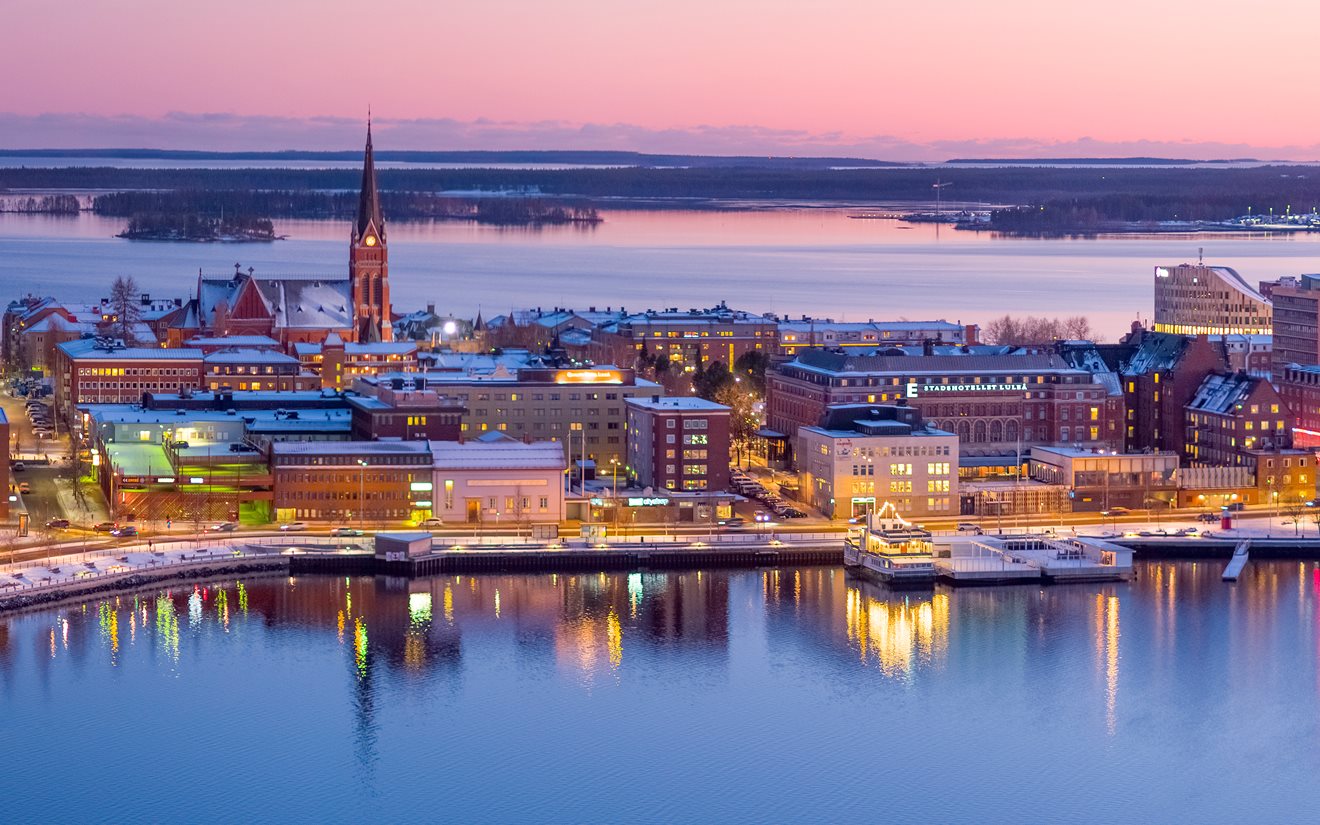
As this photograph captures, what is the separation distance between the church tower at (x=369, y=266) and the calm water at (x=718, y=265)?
15.7 metres

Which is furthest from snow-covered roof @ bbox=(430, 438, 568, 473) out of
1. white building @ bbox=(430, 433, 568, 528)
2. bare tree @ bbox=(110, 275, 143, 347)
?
bare tree @ bbox=(110, 275, 143, 347)

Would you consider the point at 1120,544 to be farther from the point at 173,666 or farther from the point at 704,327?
the point at 704,327

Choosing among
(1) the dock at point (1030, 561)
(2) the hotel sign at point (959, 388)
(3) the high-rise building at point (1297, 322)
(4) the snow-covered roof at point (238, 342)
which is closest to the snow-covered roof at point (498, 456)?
(1) the dock at point (1030, 561)

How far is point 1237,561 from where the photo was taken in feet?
100

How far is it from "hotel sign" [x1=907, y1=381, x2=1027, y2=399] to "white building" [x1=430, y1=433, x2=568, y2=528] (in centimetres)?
726

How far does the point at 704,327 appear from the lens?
5072cm

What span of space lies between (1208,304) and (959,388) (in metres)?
12.4

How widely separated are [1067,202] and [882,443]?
4079 inches

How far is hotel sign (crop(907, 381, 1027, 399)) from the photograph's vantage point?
122 ft

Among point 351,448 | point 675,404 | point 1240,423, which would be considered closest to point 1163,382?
point 1240,423

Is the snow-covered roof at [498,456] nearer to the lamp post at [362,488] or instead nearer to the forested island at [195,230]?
the lamp post at [362,488]

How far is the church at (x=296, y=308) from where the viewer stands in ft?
165

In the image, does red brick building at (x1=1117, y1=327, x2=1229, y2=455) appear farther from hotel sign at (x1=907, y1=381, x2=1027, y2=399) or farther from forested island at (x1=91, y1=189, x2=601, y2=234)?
forested island at (x1=91, y1=189, x2=601, y2=234)

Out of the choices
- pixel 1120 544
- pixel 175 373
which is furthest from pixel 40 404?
pixel 1120 544
